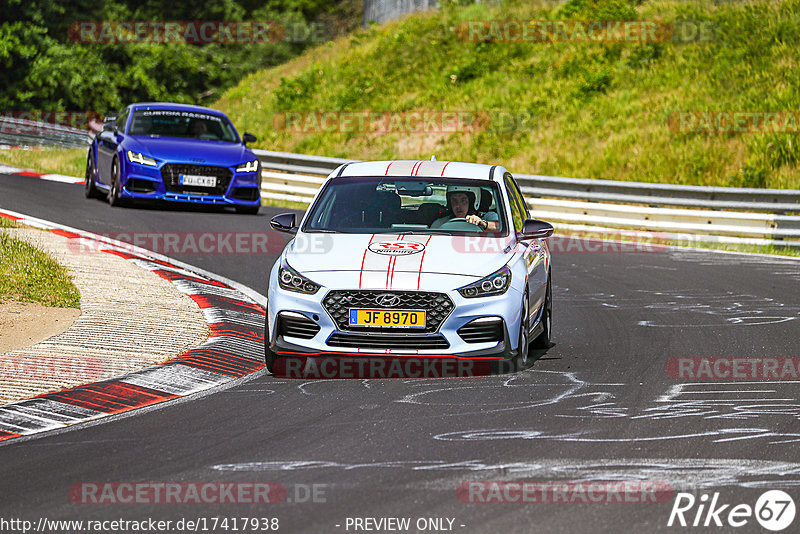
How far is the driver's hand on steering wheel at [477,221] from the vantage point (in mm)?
9587

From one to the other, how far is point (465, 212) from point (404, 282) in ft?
4.87

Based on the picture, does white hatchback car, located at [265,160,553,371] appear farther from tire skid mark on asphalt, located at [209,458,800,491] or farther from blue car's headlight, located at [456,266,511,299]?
tire skid mark on asphalt, located at [209,458,800,491]

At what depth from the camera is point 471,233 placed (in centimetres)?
942

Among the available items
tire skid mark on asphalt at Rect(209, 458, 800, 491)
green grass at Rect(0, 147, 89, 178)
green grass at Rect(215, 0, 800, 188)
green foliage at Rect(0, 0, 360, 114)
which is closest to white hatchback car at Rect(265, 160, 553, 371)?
tire skid mark on asphalt at Rect(209, 458, 800, 491)

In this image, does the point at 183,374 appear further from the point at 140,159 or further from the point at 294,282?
the point at 140,159

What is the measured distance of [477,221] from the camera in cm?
964

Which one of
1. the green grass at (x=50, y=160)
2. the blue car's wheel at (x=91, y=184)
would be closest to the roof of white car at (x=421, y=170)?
the blue car's wheel at (x=91, y=184)

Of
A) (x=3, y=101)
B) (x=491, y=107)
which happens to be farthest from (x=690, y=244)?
(x=3, y=101)

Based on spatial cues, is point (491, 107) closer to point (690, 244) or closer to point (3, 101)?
point (690, 244)

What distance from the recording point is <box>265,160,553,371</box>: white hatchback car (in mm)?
8453

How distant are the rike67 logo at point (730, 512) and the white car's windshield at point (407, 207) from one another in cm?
416

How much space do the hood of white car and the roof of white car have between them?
34.2 inches

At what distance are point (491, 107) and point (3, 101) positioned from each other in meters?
18.1

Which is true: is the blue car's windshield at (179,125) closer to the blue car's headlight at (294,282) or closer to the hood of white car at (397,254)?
the hood of white car at (397,254)
